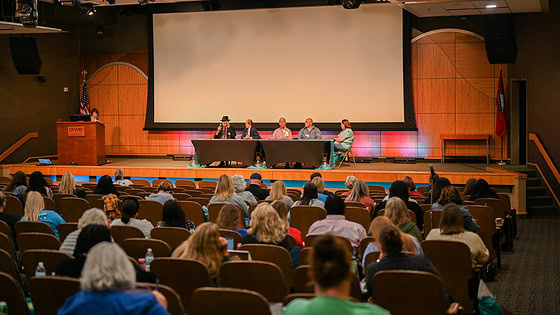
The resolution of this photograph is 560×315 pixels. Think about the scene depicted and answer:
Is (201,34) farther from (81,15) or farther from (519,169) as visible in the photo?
(519,169)

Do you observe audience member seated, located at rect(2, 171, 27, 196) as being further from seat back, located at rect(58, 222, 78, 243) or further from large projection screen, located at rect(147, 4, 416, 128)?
large projection screen, located at rect(147, 4, 416, 128)

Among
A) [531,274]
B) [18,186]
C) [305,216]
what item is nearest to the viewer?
[305,216]

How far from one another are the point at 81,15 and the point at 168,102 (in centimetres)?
307

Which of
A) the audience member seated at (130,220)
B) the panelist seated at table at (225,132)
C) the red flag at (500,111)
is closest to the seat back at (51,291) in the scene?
the audience member seated at (130,220)

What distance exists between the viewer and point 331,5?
1512cm

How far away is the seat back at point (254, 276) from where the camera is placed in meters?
3.66

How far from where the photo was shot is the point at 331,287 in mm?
2311

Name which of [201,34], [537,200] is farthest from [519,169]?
[201,34]

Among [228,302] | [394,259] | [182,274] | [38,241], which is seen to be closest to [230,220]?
[182,274]

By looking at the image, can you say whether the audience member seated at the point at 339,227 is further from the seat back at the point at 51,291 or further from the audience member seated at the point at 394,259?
the seat back at the point at 51,291

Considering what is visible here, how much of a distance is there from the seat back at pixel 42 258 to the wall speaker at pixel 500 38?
10.9 meters

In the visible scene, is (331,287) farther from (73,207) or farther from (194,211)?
(73,207)

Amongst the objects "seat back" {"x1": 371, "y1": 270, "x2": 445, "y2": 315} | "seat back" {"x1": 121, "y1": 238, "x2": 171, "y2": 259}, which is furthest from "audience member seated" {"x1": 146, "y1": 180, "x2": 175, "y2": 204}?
"seat back" {"x1": 371, "y1": 270, "x2": 445, "y2": 315}

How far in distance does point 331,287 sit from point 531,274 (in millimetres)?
5412
